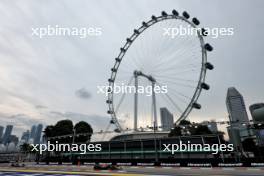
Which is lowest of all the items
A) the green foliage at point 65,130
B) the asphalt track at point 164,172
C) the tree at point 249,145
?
the asphalt track at point 164,172

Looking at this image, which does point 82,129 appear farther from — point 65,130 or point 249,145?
point 249,145

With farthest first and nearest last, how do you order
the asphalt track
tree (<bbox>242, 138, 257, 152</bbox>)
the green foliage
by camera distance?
tree (<bbox>242, 138, 257, 152</bbox>) → the green foliage → the asphalt track

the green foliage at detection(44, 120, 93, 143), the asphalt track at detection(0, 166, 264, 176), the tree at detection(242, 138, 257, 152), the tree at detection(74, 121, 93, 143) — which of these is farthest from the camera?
the tree at detection(242, 138, 257, 152)

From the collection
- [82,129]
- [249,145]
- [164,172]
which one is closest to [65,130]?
[82,129]

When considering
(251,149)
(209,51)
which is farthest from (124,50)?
(251,149)

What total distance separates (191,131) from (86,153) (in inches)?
1562

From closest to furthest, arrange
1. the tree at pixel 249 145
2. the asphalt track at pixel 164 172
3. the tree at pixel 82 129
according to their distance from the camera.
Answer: the asphalt track at pixel 164 172
the tree at pixel 82 129
the tree at pixel 249 145

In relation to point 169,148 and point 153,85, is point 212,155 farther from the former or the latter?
point 153,85

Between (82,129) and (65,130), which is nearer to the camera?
(65,130)

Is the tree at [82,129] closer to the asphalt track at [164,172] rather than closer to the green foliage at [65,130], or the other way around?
the green foliage at [65,130]

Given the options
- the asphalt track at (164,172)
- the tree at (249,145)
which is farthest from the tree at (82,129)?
the tree at (249,145)

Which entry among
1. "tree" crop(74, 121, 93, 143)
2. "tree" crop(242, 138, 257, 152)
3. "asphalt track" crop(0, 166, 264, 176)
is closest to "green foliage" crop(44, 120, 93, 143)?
"tree" crop(74, 121, 93, 143)

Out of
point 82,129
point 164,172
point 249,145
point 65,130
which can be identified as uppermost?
point 82,129

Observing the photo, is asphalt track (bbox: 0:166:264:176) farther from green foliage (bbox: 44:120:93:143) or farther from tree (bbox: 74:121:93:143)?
tree (bbox: 74:121:93:143)
